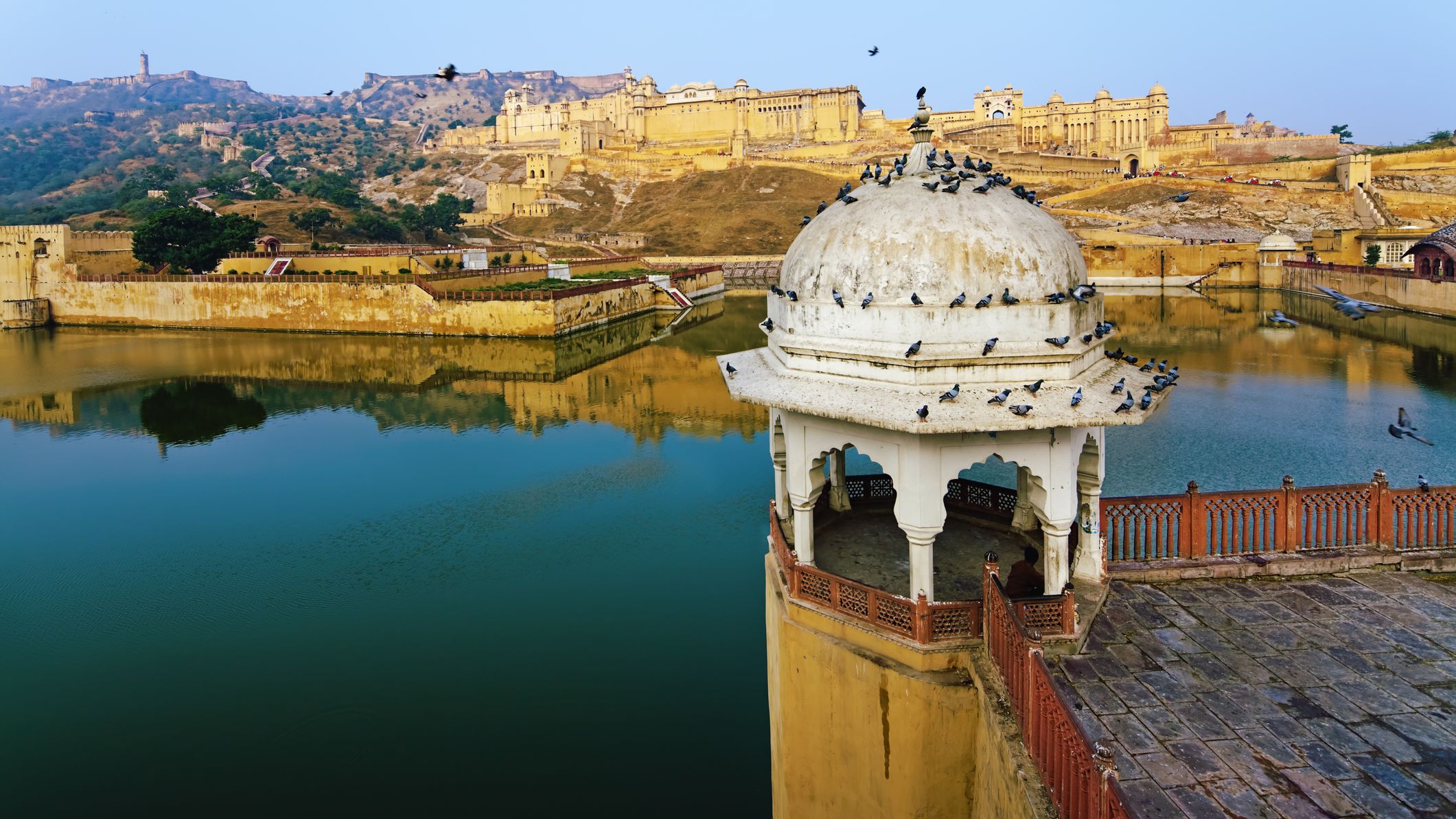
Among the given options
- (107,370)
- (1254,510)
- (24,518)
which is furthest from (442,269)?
(1254,510)

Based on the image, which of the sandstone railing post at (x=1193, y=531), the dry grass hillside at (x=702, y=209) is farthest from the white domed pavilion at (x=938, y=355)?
the dry grass hillside at (x=702, y=209)

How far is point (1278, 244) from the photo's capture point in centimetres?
4244

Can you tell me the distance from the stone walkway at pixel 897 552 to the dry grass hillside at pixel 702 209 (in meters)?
52.6

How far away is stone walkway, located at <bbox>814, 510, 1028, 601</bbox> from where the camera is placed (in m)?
6.11

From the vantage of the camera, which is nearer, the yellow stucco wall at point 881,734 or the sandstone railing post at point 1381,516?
the yellow stucco wall at point 881,734

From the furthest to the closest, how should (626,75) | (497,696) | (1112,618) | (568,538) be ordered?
1. (626,75)
2. (568,538)
3. (497,696)
4. (1112,618)

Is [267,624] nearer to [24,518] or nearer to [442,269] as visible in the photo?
[24,518]

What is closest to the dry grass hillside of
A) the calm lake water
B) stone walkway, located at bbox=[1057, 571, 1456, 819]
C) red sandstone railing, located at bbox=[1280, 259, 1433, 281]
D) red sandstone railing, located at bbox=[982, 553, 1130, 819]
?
red sandstone railing, located at bbox=[1280, 259, 1433, 281]

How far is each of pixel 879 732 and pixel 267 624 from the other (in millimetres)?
7517

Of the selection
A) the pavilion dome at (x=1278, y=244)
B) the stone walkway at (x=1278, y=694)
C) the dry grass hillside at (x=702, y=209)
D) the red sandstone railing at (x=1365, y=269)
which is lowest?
the stone walkway at (x=1278, y=694)

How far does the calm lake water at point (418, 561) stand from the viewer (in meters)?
7.34

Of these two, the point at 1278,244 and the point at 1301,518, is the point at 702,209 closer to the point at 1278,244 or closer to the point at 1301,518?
the point at 1278,244

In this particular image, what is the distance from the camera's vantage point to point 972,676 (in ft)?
15.8

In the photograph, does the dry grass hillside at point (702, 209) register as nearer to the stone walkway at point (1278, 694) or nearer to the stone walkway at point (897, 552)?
the stone walkway at point (897, 552)
